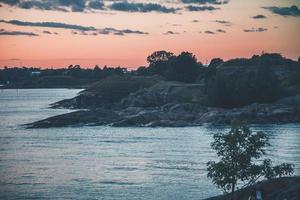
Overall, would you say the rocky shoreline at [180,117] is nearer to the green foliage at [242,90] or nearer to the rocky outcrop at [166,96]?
the green foliage at [242,90]

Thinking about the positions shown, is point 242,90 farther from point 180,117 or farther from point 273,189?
point 273,189

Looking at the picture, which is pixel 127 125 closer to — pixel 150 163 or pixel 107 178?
pixel 150 163

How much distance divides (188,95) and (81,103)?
134 feet

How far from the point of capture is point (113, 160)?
85.4 m

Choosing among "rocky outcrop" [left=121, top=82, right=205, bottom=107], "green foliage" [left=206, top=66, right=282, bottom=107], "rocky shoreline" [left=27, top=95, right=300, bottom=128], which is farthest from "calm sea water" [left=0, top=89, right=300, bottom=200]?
"rocky outcrop" [left=121, top=82, right=205, bottom=107]

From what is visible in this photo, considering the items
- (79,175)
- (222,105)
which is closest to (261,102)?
(222,105)

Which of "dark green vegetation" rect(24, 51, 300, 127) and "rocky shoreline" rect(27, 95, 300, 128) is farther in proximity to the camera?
"dark green vegetation" rect(24, 51, 300, 127)

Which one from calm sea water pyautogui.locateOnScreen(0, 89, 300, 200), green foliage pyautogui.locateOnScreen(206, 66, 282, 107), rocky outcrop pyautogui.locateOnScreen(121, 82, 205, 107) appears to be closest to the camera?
calm sea water pyautogui.locateOnScreen(0, 89, 300, 200)

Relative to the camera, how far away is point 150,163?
8169cm

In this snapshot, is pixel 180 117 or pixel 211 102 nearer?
→ pixel 180 117

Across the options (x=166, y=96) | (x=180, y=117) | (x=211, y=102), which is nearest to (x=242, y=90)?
(x=211, y=102)

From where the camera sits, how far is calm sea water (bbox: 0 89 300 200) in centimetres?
6475

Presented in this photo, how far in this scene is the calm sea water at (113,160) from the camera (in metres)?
64.8

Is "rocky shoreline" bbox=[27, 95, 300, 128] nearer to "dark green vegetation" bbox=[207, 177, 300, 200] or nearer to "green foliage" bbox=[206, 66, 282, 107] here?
"green foliage" bbox=[206, 66, 282, 107]
